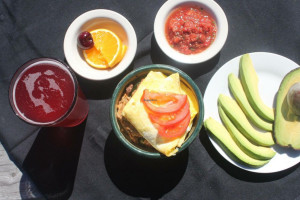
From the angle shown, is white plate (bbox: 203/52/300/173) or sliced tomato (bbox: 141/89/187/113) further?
white plate (bbox: 203/52/300/173)

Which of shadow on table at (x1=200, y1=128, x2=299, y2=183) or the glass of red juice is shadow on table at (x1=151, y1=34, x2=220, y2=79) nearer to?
shadow on table at (x1=200, y1=128, x2=299, y2=183)

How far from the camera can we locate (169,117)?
1.77 meters

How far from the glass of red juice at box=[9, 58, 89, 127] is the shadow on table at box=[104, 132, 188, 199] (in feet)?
1.62

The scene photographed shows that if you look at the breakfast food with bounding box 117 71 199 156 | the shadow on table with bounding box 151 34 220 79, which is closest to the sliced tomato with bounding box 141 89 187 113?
the breakfast food with bounding box 117 71 199 156

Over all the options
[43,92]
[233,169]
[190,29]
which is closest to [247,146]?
[233,169]

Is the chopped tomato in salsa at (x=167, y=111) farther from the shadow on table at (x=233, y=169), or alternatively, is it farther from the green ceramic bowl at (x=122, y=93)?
the shadow on table at (x=233, y=169)

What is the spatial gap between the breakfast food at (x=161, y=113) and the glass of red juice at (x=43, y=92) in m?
0.36

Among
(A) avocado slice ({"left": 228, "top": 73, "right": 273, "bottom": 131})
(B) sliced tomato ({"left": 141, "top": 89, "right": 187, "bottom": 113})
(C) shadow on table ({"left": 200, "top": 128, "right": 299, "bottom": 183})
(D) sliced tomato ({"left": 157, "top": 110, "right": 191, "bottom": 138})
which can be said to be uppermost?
(B) sliced tomato ({"left": 141, "top": 89, "right": 187, "bottom": 113})

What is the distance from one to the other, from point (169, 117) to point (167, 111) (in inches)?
1.6

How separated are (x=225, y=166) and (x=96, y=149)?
934 mm

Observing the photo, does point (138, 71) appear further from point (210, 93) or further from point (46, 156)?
point (46, 156)

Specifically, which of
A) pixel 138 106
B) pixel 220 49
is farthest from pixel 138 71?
pixel 220 49

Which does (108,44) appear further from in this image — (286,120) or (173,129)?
(286,120)

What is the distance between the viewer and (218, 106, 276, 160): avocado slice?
2.10 m
